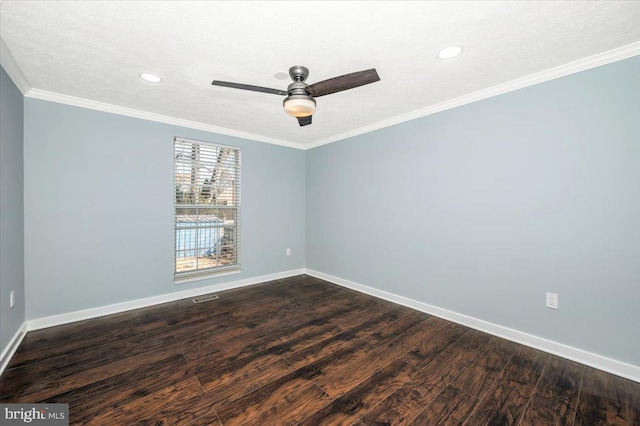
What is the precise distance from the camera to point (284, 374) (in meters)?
2.06

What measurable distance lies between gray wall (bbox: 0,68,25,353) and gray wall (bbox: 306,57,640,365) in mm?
3804

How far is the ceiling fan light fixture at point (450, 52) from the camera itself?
1.99 metres

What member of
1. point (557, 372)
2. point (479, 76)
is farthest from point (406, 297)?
point (479, 76)

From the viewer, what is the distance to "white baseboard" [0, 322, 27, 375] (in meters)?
2.08

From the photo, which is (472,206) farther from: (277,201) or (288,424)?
(277,201)

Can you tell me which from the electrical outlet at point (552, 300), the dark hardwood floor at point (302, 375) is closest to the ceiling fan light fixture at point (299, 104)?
the dark hardwood floor at point (302, 375)

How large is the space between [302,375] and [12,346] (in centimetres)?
256

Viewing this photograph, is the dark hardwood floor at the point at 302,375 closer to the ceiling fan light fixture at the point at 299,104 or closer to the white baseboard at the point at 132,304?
the white baseboard at the point at 132,304

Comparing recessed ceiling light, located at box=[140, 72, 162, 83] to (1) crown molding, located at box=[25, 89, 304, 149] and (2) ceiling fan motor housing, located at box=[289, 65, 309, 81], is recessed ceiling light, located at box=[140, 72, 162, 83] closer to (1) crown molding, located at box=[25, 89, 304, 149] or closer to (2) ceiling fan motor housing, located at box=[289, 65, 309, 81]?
(1) crown molding, located at box=[25, 89, 304, 149]

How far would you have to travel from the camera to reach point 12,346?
2.30 m

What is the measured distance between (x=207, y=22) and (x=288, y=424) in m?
2.58

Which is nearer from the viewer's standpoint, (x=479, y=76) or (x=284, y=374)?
(x=284, y=374)

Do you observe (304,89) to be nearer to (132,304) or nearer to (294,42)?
(294,42)

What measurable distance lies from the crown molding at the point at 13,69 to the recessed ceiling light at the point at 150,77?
2.80 ft
